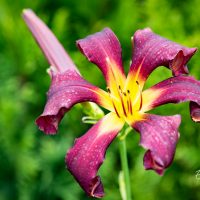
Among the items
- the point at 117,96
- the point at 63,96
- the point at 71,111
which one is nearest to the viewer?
the point at 63,96

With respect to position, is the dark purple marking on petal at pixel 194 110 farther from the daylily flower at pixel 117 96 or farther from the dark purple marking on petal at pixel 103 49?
the dark purple marking on petal at pixel 103 49

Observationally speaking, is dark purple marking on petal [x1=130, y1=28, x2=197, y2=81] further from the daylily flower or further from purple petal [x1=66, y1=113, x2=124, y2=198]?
purple petal [x1=66, y1=113, x2=124, y2=198]

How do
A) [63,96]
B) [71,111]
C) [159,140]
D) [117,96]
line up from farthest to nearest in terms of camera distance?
1. [71,111]
2. [117,96]
3. [63,96]
4. [159,140]

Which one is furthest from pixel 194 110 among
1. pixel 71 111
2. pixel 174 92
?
pixel 71 111

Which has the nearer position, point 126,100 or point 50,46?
point 126,100

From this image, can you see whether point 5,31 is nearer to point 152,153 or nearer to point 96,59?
point 96,59

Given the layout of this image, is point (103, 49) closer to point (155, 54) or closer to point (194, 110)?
point (155, 54)

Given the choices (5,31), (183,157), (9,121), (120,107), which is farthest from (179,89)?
(5,31)
